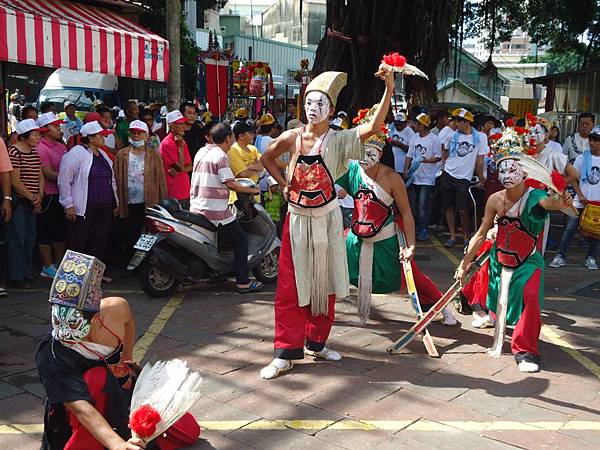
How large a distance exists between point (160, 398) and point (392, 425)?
1613mm

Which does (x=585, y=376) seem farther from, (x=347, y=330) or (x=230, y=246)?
(x=230, y=246)

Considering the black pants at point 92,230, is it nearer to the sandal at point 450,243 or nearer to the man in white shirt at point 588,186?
the sandal at point 450,243

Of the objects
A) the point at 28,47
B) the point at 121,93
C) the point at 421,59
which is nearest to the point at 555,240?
the point at 421,59

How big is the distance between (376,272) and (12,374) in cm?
291

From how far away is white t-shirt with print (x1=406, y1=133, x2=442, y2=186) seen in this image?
10398 mm

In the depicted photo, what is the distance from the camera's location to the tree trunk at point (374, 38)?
37.3 ft

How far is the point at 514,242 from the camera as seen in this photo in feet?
17.3

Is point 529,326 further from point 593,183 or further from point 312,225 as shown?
point 593,183

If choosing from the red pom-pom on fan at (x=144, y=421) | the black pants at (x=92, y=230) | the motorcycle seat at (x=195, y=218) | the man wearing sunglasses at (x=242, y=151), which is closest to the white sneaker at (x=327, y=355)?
the motorcycle seat at (x=195, y=218)

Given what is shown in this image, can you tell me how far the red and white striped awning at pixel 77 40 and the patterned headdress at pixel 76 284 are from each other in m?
5.24

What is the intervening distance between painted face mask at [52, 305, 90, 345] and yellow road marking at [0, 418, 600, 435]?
1.18m

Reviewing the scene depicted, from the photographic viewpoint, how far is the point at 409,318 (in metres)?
6.43

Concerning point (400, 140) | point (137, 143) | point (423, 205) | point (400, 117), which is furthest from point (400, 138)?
point (137, 143)

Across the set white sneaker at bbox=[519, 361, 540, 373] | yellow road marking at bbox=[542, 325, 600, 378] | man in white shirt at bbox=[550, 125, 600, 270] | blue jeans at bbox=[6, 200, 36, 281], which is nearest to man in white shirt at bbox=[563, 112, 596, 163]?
man in white shirt at bbox=[550, 125, 600, 270]
